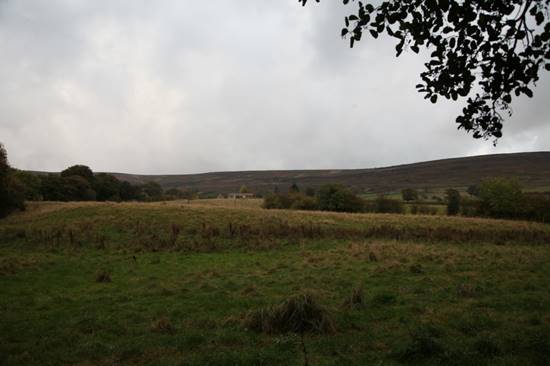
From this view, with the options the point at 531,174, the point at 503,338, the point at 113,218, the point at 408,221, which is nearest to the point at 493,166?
the point at 531,174

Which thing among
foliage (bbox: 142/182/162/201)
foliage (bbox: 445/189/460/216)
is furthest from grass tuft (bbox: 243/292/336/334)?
foliage (bbox: 142/182/162/201)

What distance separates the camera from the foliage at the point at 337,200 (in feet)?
223

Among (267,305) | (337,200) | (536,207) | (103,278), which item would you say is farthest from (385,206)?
(267,305)

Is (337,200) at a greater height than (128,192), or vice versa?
(128,192)

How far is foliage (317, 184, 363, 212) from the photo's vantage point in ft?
223

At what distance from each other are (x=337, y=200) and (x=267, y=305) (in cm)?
5775

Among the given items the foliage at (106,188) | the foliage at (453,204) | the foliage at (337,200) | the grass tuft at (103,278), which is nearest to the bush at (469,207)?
the foliage at (453,204)

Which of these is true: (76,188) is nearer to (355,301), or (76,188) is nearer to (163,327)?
(163,327)

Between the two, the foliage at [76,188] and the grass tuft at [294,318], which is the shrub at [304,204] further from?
the grass tuft at [294,318]

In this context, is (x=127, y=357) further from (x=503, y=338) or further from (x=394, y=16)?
(x=394, y=16)

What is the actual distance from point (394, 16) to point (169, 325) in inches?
331

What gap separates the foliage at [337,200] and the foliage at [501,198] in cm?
2084

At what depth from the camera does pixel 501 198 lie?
207ft

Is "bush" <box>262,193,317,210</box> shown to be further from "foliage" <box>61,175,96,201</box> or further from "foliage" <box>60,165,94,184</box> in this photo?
"foliage" <box>60,165,94,184</box>
